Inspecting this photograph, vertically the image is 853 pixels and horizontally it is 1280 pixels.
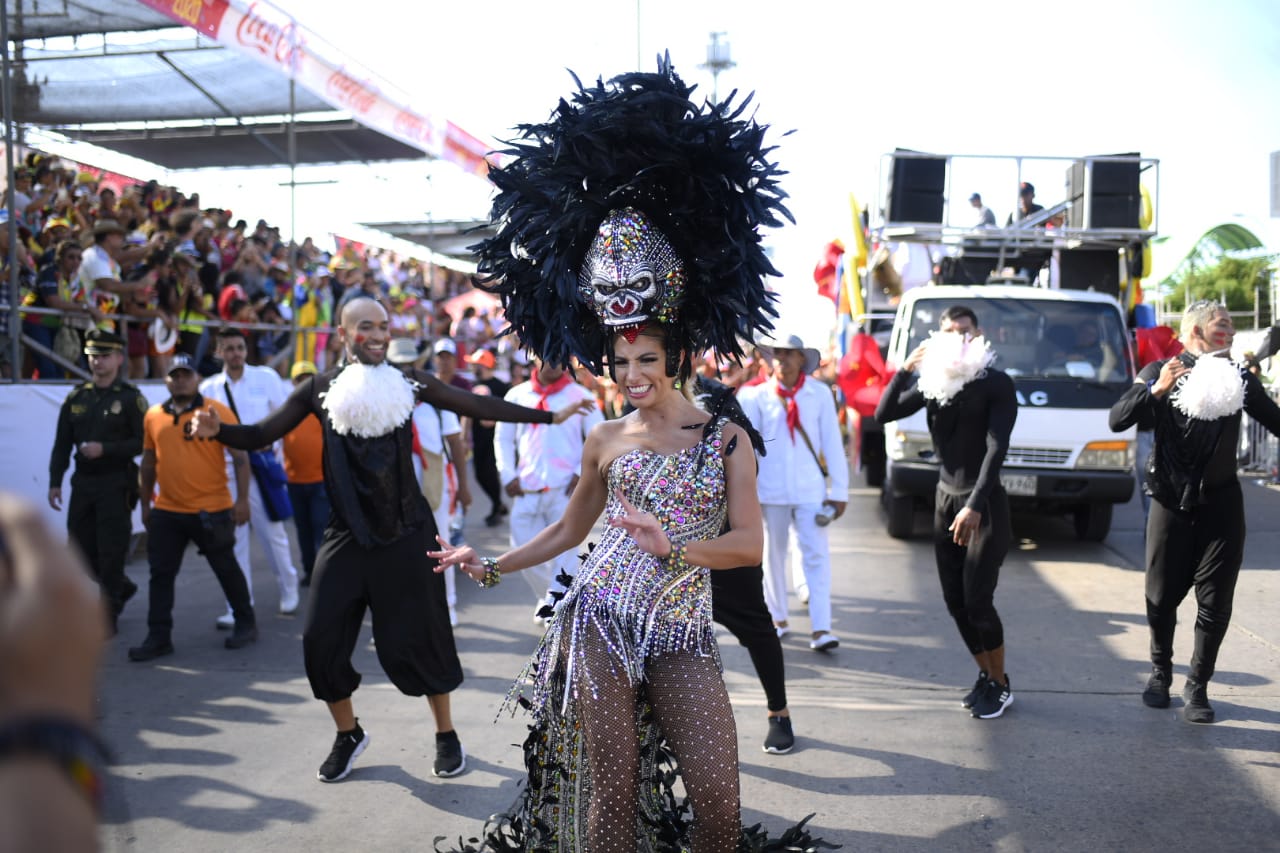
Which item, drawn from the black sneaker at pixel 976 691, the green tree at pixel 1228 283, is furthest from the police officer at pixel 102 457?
the green tree at pixel 1228 283

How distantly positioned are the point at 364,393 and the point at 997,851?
307cm

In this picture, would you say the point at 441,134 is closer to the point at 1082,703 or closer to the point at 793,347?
the point at 793,347

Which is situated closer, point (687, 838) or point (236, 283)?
point (687, 838)

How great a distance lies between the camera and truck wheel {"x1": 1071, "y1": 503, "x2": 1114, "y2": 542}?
10.3m

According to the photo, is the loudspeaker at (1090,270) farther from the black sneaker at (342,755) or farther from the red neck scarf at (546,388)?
the black sneaker at (342,755)

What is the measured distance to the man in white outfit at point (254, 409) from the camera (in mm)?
8062

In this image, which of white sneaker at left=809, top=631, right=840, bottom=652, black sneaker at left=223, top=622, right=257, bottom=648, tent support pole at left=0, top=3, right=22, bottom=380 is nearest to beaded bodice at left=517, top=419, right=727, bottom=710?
white sneaker at left=809, top=631, right=840, bottom=652

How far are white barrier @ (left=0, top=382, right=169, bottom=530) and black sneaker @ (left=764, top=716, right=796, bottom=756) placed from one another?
6.19m

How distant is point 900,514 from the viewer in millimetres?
10758

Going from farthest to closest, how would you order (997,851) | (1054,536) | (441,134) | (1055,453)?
(441,134) < (1054,536) < (1055,453) < (997,851)

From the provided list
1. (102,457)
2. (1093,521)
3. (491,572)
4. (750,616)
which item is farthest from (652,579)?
(1093,521)

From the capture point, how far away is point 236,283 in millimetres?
13125

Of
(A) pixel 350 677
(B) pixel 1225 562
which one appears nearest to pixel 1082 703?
(B) pixel 1225 562

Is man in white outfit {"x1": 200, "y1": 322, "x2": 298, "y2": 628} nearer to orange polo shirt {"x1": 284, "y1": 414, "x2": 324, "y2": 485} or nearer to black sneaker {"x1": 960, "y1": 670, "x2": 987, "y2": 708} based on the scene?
orange polo shirt {"x1": 284, "y1": 414, "x2": 324, "y2": 485}
